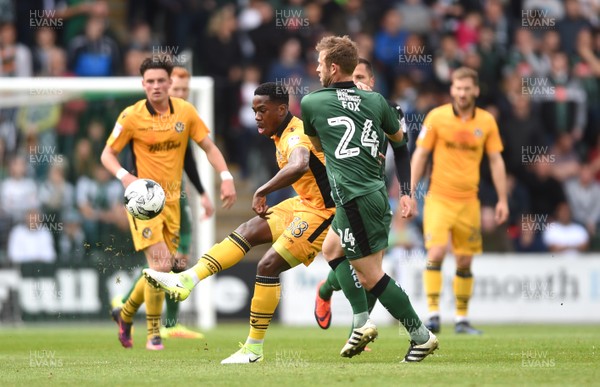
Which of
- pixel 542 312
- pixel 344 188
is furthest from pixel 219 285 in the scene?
pixel 344 188

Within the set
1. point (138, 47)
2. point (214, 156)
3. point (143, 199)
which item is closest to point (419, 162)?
point (214, 156)

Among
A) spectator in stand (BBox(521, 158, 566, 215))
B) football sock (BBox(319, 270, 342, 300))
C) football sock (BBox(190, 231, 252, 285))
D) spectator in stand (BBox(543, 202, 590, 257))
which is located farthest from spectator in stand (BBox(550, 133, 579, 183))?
football sock (BBox(190, 231, 252, 285))

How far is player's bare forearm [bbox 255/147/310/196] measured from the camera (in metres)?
8.49

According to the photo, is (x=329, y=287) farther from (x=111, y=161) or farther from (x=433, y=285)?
(x=433, y=285)

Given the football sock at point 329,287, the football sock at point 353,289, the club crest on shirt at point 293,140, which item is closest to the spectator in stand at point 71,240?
the football sock at point 329,287

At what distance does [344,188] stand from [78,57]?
11.1 metres

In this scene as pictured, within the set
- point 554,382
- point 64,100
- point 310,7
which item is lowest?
point 554,382

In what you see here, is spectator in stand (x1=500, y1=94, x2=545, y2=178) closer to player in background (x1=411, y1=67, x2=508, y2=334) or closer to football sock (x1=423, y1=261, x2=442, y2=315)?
player in background (x1=411, y1=67, x2=508, y2=334)

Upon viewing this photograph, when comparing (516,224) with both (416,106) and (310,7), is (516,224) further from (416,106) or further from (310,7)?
(310,7)

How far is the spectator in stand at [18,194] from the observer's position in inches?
704

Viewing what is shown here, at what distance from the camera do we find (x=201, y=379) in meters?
7.74

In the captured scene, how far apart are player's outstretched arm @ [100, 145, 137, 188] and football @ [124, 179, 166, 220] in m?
0.53

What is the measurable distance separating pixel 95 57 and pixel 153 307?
27.9ft

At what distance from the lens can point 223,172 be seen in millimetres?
10984
